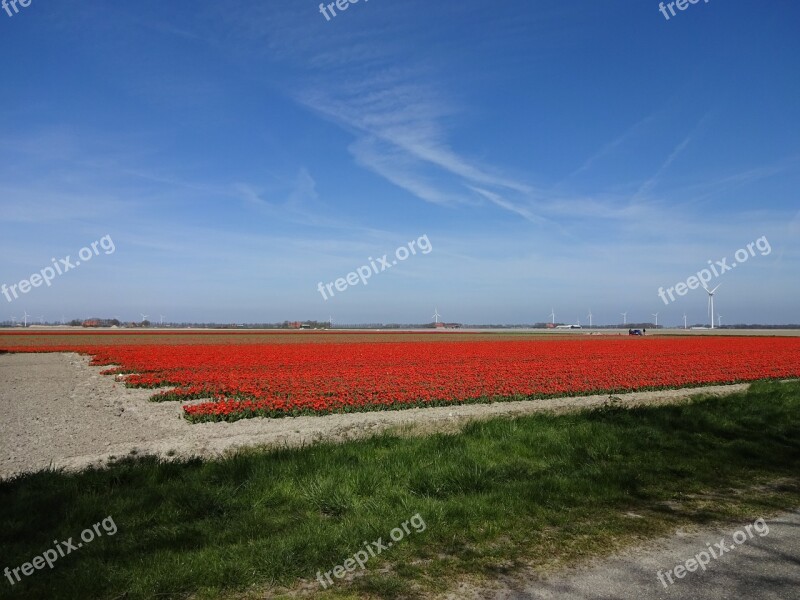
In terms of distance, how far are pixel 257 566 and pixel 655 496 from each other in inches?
181

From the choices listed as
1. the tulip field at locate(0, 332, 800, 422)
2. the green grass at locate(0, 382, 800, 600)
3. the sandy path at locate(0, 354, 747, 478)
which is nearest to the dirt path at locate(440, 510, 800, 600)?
the green grass at locate(0, 382, 800, 600)

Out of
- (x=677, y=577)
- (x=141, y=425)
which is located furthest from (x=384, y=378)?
(x=677, y=577)

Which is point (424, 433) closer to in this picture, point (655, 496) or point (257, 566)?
point (655, 496)

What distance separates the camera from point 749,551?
4777 mm

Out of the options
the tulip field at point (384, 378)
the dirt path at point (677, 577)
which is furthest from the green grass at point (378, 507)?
the tulip field at point (384, 378)

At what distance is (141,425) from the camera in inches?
522

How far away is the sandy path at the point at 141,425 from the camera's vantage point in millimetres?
9912

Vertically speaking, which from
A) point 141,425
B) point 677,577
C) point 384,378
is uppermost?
point 677,577

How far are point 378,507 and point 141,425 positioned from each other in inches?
373

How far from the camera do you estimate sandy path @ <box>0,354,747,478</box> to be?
9912mm

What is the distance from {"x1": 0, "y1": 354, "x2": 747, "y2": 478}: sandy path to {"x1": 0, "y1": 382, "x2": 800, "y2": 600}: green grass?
2.14 m

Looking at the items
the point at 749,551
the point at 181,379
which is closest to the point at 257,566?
the point at 749,551

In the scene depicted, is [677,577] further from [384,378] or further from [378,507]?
[384,378]

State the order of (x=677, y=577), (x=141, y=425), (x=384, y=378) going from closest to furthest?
(x=677, y=577), (x=141, y=425), (x=384, y=378)
